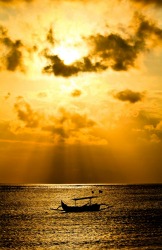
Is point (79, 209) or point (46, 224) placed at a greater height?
point (79, 209)

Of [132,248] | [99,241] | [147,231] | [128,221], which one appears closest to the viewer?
[132,248]

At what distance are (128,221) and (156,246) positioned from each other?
116 ft

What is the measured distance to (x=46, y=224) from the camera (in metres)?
91.6

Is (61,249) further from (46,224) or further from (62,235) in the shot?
(46,224)

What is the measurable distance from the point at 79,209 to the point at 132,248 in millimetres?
61480

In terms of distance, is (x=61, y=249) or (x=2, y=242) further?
(x=2, y=242)

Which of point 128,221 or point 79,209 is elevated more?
point 79,209

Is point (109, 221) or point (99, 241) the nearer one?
point (99, 241)

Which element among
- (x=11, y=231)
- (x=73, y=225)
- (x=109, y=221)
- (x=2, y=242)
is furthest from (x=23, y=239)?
(x=109, y=221)

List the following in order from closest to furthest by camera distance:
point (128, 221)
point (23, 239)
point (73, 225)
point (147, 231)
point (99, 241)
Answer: point (99, 241) → point (23, 239) → point (147, 231) → point (73, 225) → point (128, 221)

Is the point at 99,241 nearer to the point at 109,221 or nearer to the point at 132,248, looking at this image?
the point at 132,248

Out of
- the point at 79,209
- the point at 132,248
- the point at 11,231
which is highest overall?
the point at 79,209

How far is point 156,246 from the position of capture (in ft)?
200

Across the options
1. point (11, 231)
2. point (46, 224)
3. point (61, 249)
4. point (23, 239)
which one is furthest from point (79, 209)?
point (61, 249)
